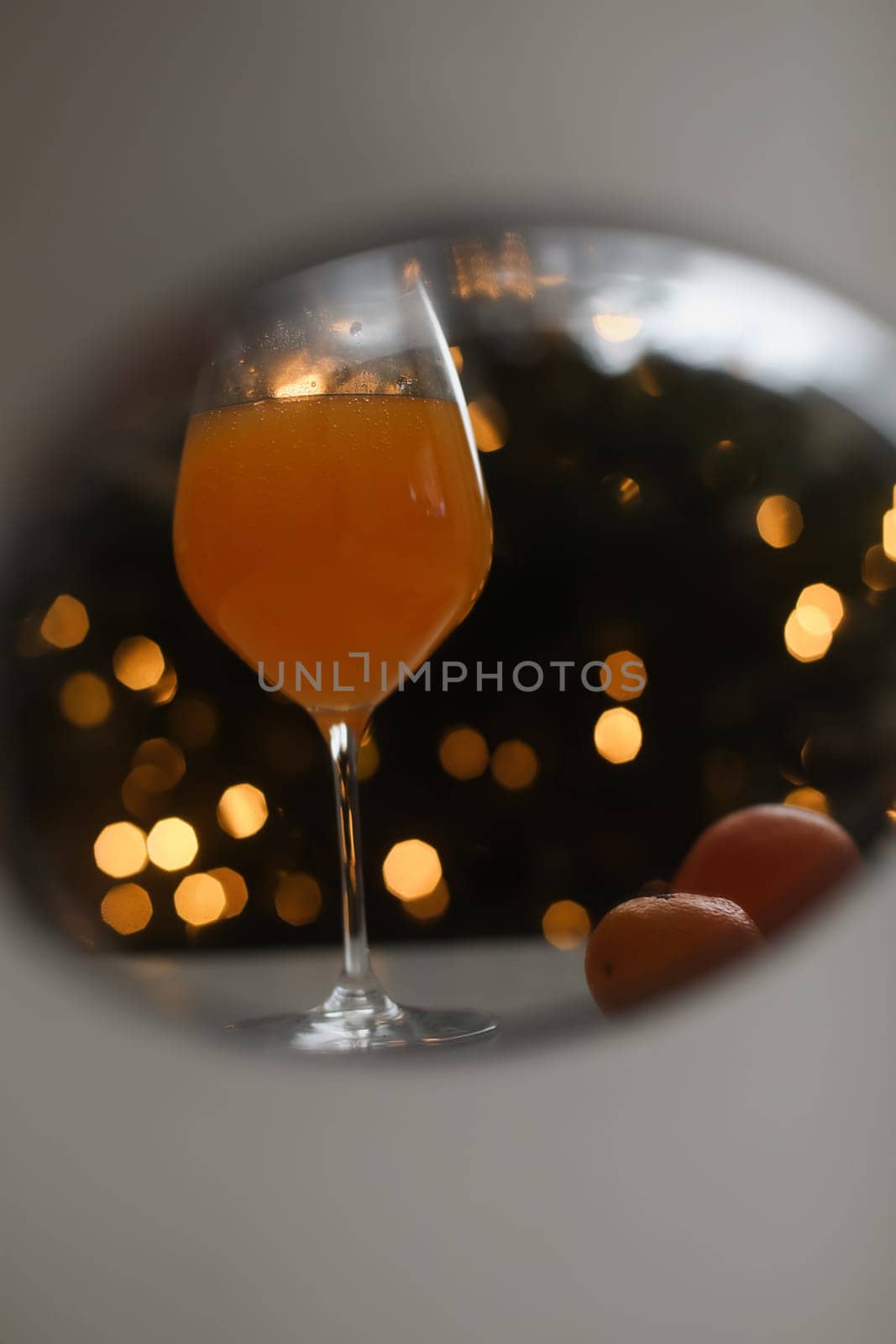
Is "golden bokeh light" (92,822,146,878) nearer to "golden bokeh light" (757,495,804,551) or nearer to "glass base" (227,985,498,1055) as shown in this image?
"glass base" (227,985,498,1055)

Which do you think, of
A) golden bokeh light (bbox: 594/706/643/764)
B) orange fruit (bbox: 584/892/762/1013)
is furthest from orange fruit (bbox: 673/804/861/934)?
golden bokeh light (bbox: 594/706/643/764)

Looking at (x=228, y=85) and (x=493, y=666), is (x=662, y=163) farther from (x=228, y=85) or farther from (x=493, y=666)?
(x=493, y=666)

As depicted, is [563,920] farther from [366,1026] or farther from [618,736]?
[366,1026]

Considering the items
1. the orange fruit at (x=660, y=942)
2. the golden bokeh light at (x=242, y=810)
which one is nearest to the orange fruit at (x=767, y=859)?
the orange fruit at (x=660, y=942)

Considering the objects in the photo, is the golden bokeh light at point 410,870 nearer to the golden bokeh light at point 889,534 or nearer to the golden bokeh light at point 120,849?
the golden bokeh light at point 120,849

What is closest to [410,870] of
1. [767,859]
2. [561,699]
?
[561,699]

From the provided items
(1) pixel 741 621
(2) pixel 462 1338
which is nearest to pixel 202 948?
(1) pixel 741 621
